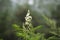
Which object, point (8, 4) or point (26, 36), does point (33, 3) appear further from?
point (26, 36)

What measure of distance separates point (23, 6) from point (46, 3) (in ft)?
0.89

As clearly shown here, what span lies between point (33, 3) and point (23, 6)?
14 cm

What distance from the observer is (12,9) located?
201cm

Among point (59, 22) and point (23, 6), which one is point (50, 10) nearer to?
point (59, 22)

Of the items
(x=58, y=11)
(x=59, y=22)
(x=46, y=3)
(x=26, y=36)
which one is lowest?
(x=26, y=36)

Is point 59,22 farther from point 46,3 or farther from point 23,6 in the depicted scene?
point 23,6

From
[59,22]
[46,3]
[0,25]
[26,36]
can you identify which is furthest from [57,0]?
[26,36]

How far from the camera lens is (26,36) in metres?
1.19

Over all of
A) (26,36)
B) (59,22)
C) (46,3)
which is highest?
(46,3)

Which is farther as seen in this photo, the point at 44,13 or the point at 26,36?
the point at 44,13

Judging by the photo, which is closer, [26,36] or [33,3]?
[26,36]

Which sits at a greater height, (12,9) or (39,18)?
(12,9)

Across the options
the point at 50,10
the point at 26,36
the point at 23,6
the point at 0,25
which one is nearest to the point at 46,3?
the point at 50,10

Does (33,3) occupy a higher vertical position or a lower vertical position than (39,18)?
higher
